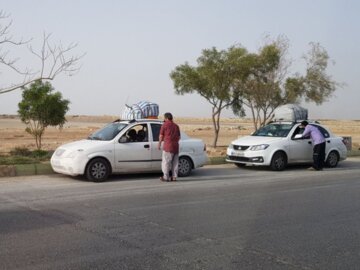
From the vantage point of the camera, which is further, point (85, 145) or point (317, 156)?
point (317, 156)

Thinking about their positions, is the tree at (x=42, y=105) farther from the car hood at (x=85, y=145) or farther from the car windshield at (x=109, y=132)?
the car hood at (x=85, y=145)

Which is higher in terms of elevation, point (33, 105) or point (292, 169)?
point (33, 105)

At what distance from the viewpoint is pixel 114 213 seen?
28.6 ft

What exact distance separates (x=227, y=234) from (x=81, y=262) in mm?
2240

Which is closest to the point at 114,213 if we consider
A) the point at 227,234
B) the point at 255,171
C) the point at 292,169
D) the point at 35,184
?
the point at 227,234

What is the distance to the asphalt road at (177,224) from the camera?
19.7 ft

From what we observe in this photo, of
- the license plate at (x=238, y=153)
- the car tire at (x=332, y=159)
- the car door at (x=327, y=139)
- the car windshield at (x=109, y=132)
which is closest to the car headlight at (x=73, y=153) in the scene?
the car windshield at (x=109, y=132)

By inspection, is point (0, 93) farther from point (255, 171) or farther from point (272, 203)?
point (272, 203)

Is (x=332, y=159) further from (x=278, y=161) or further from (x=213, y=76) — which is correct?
(x=213, y=76)

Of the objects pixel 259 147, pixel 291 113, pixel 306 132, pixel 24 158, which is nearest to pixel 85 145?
pixel 24 158

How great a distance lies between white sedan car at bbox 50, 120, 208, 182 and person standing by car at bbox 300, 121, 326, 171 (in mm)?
3863

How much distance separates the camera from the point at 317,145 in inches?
639

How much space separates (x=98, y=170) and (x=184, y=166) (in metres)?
2.51

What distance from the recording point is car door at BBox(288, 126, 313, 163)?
54.2 ft
